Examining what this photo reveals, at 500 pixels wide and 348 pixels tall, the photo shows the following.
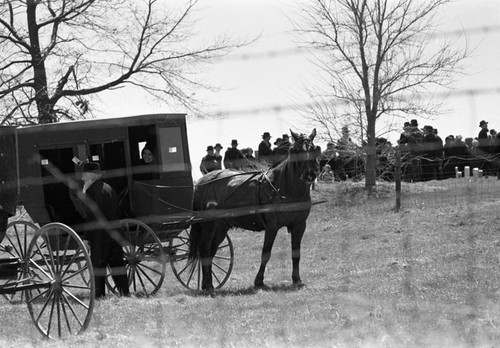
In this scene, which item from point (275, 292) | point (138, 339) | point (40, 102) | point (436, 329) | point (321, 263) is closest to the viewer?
point (436, 329)

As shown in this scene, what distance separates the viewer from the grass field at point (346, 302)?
287 inches

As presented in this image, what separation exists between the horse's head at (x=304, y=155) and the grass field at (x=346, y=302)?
1.12 m

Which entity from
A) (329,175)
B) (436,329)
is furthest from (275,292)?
(329,175)

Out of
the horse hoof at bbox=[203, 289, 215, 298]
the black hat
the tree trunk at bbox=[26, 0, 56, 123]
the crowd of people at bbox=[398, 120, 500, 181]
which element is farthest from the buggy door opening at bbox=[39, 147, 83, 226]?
the tree trunk at bbox=[26, 0, 56, 123]

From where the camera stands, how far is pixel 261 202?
39.1 feet

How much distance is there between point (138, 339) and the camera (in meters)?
7.67

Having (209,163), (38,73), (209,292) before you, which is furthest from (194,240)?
(38,73)

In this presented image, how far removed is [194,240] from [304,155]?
174 centimetres

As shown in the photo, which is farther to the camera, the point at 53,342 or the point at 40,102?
the point at 40,102

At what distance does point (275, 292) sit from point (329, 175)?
1107 centimetres

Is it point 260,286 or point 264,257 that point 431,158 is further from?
point 260,286

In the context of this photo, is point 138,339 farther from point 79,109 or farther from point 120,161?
point 79,109

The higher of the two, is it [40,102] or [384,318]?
[40,102]

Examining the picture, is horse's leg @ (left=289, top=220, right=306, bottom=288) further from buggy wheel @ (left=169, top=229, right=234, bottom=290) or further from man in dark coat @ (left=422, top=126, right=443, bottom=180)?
man in dark coat @ (left=422, top=126, right=443, bottom=180)
